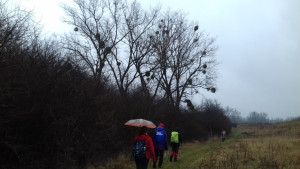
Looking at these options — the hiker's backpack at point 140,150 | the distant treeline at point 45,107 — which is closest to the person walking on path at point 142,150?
the hiker's backpack at point 140,150

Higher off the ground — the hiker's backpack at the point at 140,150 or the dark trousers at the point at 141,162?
the hiker's backpack at the point at 140,150

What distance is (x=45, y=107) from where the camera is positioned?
8.57 m

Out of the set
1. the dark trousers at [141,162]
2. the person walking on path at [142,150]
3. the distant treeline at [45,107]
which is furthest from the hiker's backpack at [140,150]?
the distant treeline at [45,107]

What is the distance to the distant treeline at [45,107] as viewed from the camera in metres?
7.40

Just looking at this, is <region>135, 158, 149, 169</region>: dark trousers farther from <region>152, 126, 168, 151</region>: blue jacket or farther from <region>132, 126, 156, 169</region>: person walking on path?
<region>152, 126, 168, 151</region>: blue jacket

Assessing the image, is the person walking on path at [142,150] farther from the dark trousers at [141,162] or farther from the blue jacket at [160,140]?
the blue jacket at [160,140]

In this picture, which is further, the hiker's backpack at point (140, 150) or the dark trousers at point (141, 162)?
the dark trousers at point (141, 162)

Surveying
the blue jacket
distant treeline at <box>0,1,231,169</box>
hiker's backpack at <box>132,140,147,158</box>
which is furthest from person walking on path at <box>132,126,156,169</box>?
the blue jacket

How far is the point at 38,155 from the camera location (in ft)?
28.2

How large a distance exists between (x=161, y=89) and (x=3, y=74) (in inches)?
923

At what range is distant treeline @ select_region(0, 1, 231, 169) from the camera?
7.40 m

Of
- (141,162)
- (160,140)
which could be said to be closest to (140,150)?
(141,162)

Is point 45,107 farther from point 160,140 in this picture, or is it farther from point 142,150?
point 160,140

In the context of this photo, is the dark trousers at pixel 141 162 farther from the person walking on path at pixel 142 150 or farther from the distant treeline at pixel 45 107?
the distant treeline at pixel 45 107
